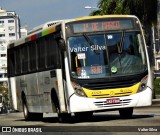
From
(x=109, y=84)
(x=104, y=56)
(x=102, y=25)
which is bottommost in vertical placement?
(x=109, y=84)

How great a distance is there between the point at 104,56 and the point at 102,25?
3.64 ft

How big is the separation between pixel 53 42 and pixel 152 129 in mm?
6841

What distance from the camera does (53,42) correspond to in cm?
2253

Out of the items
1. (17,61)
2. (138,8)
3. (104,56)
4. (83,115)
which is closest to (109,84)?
(104,56)

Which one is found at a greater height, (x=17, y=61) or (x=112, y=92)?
(x=17, y=61)

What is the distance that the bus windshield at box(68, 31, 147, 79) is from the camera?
69.1ft

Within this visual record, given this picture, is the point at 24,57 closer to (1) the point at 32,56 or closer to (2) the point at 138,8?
(1) the point at 32,56

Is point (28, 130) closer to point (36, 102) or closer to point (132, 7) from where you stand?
point (36, 102)

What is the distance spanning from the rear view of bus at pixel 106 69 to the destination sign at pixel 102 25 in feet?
0.10

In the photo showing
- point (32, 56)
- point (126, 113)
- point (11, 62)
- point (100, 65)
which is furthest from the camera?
point (11, 62)

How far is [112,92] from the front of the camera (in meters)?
21.1

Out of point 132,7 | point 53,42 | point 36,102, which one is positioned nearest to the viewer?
point 53,42

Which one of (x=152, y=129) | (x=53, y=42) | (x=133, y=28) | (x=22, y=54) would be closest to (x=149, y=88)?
(x=133, y=28)

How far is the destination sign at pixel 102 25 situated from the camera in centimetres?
2159
